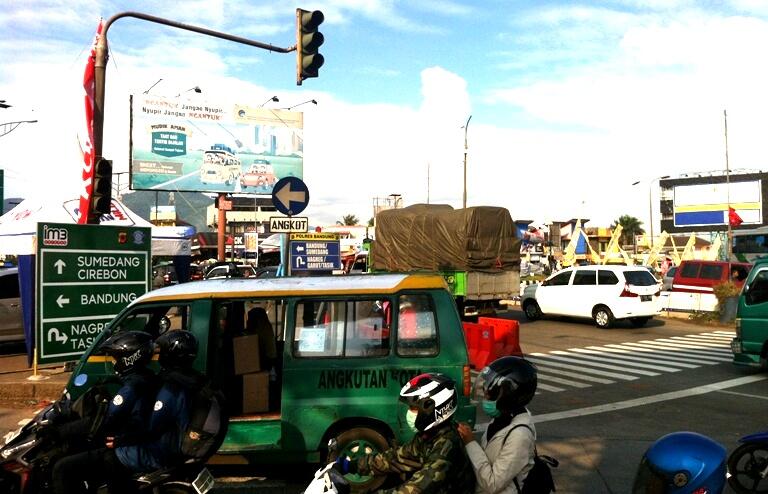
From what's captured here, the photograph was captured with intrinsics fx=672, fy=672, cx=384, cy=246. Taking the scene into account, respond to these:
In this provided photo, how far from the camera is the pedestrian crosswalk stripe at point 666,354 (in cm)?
1469

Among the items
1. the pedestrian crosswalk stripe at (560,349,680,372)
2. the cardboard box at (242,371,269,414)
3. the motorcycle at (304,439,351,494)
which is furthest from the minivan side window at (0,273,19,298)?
the motorcycle at (304,439,351,494)

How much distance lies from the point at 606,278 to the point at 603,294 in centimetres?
56

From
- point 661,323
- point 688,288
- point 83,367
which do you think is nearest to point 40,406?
point 83,367

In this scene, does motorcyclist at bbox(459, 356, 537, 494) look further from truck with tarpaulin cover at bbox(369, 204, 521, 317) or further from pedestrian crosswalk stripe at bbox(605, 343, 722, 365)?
truck with tarpaulin cover at bbox(369, 204, 521, 317)

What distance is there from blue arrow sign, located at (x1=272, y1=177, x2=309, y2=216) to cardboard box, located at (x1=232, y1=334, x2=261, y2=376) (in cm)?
632

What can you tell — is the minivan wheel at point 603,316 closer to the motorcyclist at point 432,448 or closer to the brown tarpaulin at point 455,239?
the brown tarpaulin at point 455,239

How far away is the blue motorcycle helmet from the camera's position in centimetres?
290

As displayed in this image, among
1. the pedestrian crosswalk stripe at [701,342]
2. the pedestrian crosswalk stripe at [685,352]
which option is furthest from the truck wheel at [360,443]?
the pedestrian crosswalk stripe at [701,342]

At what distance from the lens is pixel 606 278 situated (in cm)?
2092

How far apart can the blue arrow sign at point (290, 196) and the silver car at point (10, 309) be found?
6765mm

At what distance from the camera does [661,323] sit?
22750 millimetres

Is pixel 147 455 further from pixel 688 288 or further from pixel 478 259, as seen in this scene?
pixel 688 288

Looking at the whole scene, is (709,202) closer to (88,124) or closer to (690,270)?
(690,270)

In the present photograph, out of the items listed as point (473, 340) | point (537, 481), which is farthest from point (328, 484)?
point (473, 340)
